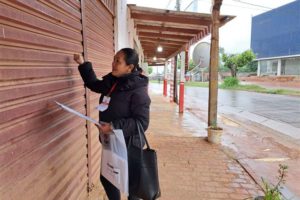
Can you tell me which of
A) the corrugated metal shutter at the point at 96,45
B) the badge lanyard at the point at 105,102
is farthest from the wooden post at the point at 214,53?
the badge lanyard at the point at 105,102

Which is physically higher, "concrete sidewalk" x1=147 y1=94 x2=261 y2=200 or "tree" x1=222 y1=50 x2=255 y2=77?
"tree" x1=222 y1=50 x2=255 y2=77

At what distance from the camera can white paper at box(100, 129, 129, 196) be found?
1.97 meters

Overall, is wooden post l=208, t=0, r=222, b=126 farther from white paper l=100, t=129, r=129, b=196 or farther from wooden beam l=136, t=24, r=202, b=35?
white paper l=100, t=129, r=129, b=196

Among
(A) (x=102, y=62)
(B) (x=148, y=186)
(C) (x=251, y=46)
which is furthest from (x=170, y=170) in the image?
(C) (x=251, y=46)

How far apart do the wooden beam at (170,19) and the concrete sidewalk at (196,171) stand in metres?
2.68

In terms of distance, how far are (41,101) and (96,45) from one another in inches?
65.2

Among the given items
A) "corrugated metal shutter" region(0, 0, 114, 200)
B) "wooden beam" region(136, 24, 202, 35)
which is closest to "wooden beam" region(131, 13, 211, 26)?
"wooden beam" region(136, 24, 202, 35)

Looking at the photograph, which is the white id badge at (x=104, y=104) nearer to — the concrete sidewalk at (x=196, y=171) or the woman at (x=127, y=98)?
Answer: the woman at (x=127, y=98)

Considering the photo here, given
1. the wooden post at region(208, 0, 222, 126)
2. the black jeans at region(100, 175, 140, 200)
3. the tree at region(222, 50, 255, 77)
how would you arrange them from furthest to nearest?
the tree at region(222, 50, 255, 77)
the wooden post at region(208, 0, 222, 126)
the black jeans at region(100, 175, 140, 200)

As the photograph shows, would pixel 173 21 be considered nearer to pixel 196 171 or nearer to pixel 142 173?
pixel 196 171

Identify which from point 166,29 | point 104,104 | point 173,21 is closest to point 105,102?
point 104,104

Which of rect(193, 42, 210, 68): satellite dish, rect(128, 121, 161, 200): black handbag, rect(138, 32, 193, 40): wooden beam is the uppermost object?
rect(138, 32, 193, 40): wooden beam

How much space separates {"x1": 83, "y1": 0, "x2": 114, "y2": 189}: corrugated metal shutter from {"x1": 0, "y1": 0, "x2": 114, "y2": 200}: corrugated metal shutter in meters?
0.18

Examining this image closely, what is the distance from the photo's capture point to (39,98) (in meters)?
1.68
